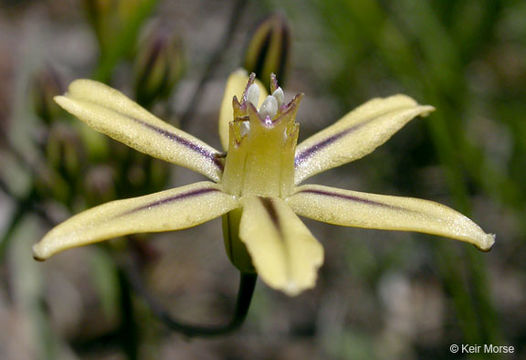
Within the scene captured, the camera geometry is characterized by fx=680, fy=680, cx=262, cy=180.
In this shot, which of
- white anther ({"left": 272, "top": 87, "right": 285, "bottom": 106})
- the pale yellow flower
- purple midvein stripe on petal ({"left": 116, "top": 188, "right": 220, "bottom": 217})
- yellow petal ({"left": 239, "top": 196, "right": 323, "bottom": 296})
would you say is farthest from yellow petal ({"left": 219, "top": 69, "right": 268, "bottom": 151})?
yellow petal ({"left": 239, "top": 196, "right": 323, "bottom": 296})

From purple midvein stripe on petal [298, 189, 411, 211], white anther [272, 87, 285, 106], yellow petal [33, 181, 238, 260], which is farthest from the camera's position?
white anther [272, 87, 285, 106]

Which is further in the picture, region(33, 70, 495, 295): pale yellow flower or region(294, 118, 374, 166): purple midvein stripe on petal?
region(294, 118, 374, 166): purple midvein stripe on petal

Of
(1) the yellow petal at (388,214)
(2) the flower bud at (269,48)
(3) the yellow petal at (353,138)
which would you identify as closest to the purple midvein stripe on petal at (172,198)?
(1) the yellow petal at (388,214)

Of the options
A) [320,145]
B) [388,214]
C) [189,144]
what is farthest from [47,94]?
[388,214]

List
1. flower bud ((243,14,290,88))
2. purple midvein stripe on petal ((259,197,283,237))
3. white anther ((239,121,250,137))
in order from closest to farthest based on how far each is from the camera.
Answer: purple midvein stripe on petal ((259,197,283,237)) < white anther ((239,121,250,137)) < flower bud ((243,14,290,88))

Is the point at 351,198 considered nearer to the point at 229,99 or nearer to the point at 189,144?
the point at 189,144

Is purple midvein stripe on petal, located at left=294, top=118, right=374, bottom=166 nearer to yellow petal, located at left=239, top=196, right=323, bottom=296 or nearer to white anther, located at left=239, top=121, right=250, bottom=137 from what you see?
white anther, located at left=239, top=121, right=250, bottom=137
